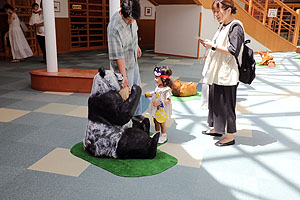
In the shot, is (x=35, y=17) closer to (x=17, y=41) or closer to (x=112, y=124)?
(x=17, y=41)

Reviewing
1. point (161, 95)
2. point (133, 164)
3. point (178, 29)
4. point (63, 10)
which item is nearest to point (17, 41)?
point (63, 10)

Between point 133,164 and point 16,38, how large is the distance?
7092 mm

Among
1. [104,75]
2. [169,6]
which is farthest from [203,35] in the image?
[104,75]

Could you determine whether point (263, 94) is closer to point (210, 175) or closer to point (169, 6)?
point (210, 175)

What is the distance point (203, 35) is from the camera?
9.62m

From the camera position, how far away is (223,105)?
2982mm

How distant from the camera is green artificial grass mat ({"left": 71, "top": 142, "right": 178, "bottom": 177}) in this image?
2.47 meters

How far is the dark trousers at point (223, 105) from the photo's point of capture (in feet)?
9.66

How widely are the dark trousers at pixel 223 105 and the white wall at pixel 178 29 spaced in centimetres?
686

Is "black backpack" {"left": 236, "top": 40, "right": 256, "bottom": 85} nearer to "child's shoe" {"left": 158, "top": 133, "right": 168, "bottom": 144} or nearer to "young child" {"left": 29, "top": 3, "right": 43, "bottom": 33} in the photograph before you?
"child's shoe" {"left": 158, "top": 133, "right": 168, "bottom": 144}

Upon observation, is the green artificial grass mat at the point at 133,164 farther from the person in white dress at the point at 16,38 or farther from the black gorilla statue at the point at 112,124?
the person in white dress at the point at 16,38

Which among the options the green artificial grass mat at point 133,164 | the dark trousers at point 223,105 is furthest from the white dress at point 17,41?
the dark trousers at point 223,105

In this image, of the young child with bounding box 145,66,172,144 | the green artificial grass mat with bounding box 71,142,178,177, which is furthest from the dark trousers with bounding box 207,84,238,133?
the green artificial grass mat with bounding box 71,142,178,177

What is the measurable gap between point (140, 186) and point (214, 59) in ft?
5.10
